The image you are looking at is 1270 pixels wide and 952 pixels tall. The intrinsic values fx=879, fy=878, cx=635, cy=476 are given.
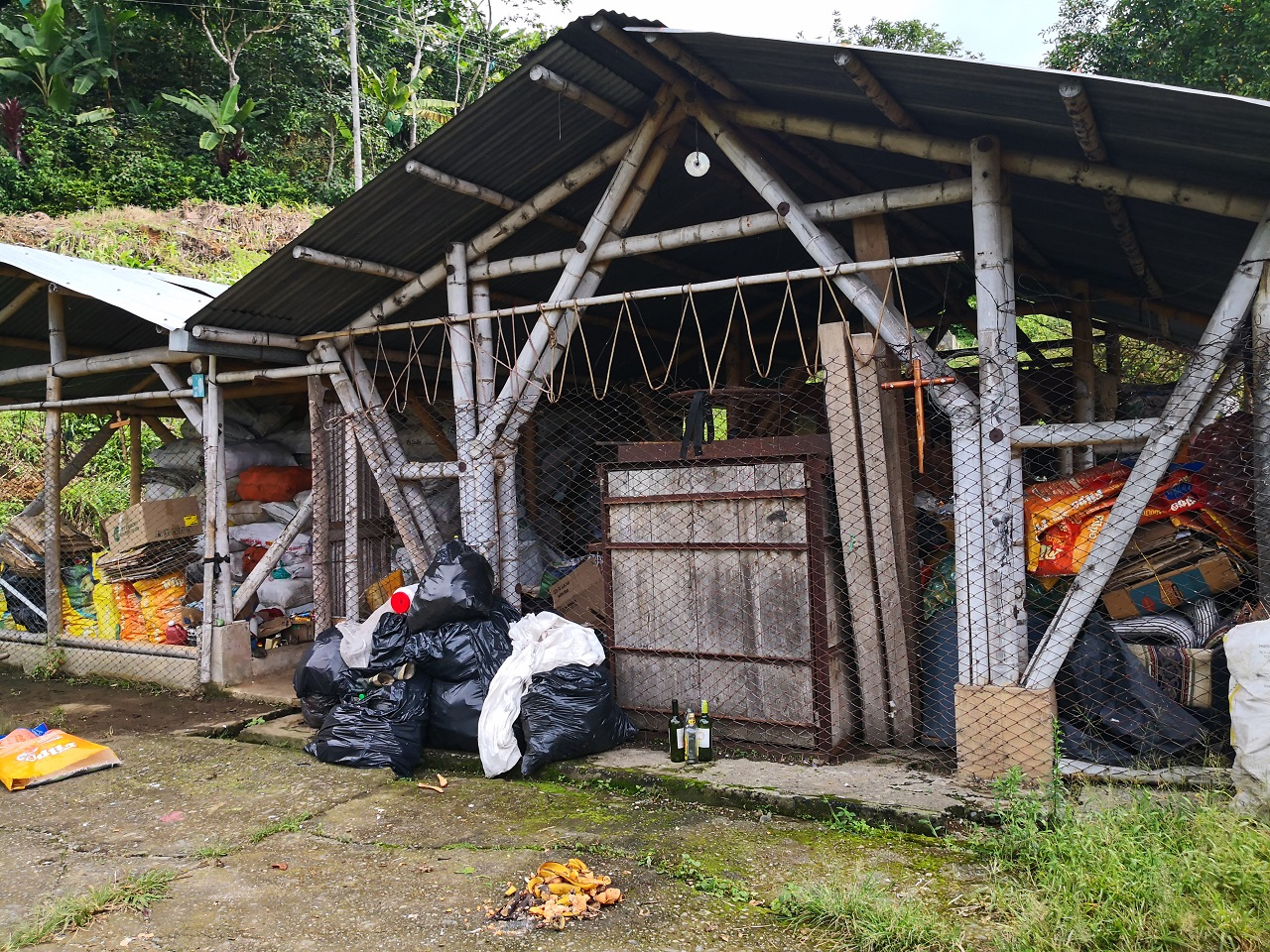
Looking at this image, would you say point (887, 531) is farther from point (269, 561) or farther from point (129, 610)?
point (129, 610)

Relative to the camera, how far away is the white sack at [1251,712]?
11.2 ft

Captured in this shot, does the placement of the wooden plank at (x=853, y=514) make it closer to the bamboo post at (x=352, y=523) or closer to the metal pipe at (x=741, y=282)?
the metal pipe at (x=741, y=282)

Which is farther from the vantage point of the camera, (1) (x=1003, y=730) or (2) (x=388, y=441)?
(2) (x=388, y=441)

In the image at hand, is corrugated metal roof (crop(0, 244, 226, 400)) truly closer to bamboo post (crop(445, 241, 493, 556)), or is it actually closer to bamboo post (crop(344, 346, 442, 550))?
bamboo post (crop(344, 346, 442, 550))

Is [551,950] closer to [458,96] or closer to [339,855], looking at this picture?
[339,855]

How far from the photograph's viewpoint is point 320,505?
6.75 meters

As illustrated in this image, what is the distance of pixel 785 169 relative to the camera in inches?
229

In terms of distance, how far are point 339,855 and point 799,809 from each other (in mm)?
2111

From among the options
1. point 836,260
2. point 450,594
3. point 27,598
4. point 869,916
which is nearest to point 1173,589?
point 836,260

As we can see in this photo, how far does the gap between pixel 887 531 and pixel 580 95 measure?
3014 millimetres

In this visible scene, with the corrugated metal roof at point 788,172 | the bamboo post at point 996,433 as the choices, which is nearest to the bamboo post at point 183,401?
the corrugated metal roof at point 788,172

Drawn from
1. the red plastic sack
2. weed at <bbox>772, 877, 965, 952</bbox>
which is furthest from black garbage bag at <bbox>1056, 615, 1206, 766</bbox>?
the red plastic sack

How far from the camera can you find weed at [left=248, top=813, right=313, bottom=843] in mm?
4129

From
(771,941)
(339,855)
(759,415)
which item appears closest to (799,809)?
(771,941)
